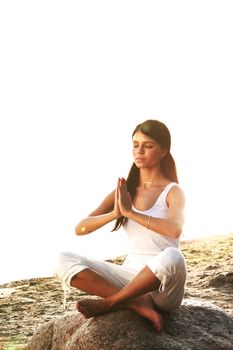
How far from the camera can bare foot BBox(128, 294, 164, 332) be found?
14.7ft

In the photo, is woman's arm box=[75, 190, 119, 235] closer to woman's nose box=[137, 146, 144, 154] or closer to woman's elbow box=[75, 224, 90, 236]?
woman's elbow box=[75, 224, 90, 236]

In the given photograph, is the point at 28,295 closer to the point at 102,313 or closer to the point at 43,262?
the point at 102,313

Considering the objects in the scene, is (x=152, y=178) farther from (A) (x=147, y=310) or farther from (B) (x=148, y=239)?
(A) (x=147, y=310)

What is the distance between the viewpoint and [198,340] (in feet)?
15.3

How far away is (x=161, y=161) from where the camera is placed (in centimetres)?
505

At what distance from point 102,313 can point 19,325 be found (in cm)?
301

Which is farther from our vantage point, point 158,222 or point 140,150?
point 140,150

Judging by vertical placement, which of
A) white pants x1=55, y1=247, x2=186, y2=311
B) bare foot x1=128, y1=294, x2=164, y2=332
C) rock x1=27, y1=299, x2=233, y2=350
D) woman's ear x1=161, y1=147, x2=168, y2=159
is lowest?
rock x1=27, y1=299, x2=233, y2=350

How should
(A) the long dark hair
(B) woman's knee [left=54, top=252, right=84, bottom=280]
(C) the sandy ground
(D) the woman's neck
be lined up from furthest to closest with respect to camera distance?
(C) the sandy ground → (D) the woman's neck → (A) the long dark hair → (B) woman's knee [left=54, top=252, right=84, bottom=280]

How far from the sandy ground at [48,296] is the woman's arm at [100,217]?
161 cm

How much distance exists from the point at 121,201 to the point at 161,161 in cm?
68

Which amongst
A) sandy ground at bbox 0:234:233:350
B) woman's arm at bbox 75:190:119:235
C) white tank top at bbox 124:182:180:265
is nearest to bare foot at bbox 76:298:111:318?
white tank top at bbox 124:182:180:265

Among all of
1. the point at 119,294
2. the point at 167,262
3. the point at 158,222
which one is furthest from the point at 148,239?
the point at 119,294

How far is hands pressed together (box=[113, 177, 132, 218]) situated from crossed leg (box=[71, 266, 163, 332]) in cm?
43
